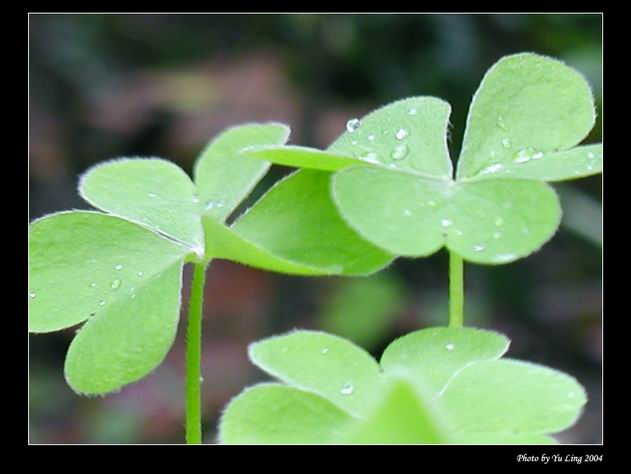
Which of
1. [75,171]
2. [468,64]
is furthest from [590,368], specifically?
[75,171]

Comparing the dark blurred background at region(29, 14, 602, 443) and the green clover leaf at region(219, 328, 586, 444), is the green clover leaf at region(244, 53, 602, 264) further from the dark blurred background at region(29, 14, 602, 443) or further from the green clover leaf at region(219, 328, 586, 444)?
the dark blurred background at region(29, 14, 602, 443)

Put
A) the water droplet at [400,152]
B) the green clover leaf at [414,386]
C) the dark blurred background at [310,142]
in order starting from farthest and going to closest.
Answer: the dark blurred background at [310,142]
the water droplet at [400,152]
the green clover leaf at [414,386]

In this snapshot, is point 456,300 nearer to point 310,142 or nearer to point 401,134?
point 401,134

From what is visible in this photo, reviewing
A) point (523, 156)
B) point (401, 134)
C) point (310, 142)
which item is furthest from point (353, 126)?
point (310, 142)

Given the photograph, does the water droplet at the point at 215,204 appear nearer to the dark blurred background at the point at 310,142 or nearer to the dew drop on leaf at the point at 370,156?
the dew drop on leaf at the point at 370,156

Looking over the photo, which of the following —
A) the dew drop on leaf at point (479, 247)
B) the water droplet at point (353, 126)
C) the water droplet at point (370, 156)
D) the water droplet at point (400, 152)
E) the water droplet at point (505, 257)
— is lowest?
the water droplet at point (505, 257)

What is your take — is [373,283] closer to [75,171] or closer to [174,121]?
[174,121]

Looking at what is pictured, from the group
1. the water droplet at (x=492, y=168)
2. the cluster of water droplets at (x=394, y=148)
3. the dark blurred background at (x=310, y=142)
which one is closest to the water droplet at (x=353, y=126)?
the cluster of water droplets at (x=394, y=148)
